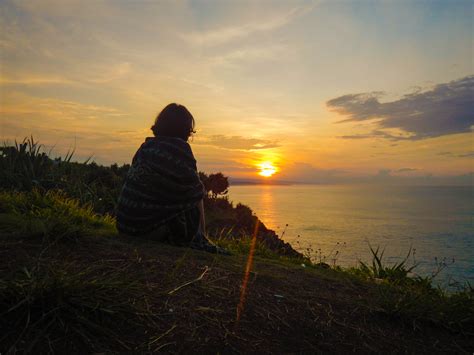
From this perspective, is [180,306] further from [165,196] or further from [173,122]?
[173,122]

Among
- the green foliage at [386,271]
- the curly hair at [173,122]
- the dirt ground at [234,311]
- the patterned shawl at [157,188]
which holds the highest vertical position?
the curly hair at [173,122]

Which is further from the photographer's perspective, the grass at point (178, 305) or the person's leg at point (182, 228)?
the person's leg at point (182, 228)

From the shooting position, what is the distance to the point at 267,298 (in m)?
3.15

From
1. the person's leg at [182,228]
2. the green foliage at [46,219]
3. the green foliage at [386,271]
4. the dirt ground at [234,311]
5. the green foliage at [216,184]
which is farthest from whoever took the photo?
the green foliage at [216,184]

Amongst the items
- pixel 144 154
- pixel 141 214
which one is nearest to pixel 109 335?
pixel 141 214

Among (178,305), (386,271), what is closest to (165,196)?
(178,305)

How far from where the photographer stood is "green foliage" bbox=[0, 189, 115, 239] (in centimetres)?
378

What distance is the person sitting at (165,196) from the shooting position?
4.94m

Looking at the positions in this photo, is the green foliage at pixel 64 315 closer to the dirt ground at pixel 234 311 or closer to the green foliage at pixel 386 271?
the dirt ground at pixel 234 311

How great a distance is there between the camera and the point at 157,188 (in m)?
4.94

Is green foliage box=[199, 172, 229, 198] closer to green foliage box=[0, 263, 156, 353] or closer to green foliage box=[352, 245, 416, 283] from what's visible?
green foliage box=[352, 245, 416, 283]

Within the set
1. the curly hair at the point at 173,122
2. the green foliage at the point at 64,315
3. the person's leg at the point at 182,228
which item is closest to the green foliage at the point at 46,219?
the person's leg at the point at 182,228

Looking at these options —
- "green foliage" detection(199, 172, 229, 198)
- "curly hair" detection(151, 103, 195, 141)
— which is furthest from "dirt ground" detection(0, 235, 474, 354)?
"green foliage" detection(199, 172, 229, 198)

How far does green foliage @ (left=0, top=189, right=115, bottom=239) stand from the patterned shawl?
0.50 metres
